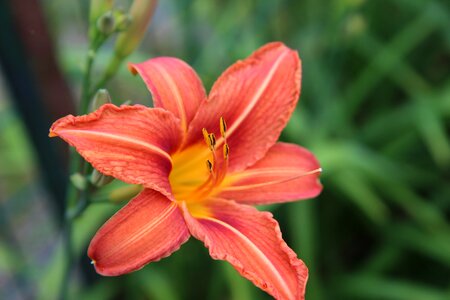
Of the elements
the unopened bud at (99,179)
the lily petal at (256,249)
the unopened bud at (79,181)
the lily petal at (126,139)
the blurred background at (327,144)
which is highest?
the lily petal at (126,139)

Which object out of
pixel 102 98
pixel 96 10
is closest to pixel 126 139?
pixel 102 98

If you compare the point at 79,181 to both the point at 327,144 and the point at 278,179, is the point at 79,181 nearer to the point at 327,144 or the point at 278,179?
the point at 278,179

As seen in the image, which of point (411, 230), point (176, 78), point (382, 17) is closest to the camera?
point (176, 78)

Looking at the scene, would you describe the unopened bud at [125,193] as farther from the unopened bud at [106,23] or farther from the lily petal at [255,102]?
the unopened bud at [106,23]

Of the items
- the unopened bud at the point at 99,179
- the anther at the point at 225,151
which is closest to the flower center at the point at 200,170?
the anther at the point at 225,151

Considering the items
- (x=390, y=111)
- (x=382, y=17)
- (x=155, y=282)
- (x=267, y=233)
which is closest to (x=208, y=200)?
(x=267, y=233)

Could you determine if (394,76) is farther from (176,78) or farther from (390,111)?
(176,78)

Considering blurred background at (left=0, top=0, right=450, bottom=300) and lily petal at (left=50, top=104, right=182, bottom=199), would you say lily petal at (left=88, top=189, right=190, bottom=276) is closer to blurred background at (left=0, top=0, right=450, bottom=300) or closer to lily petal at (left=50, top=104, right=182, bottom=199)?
lily petal at (left=50, top=104, right=182, bottom=199)

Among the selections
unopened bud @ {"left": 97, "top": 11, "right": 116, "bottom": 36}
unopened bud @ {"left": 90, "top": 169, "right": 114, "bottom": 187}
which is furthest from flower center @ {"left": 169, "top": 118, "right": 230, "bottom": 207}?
unopened bud @ {"left": 97, "top": 11, "right": 116, "bottom": 36}
